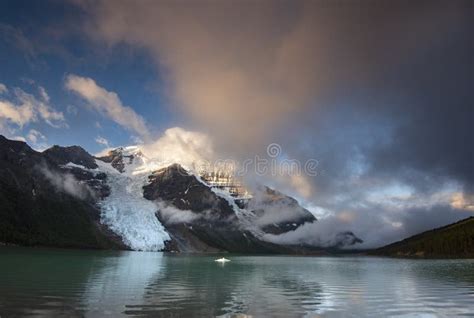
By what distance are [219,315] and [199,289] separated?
21.6m

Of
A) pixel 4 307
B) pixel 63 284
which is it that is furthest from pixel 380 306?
pixel 63 284

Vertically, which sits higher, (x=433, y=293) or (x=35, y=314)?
(x=433, y=293)

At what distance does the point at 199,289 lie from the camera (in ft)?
182

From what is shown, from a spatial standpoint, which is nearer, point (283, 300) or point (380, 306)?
point (380, 306)

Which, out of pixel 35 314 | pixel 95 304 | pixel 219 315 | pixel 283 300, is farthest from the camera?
pixel 283 300

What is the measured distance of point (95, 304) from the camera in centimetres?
3891

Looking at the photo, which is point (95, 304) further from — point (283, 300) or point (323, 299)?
point (323, 299)

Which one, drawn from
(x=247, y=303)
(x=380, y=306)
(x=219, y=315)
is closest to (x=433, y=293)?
(x=380, y=306)

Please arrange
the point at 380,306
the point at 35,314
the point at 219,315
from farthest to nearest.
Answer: the point at 380,306 < the point at 219,315 < the point at 35,314

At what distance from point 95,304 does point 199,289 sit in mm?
18564

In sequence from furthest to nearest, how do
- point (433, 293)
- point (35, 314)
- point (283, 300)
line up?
point (433, 293) → point (283, 300) → point (35, 314)

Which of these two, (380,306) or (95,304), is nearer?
(95,304)

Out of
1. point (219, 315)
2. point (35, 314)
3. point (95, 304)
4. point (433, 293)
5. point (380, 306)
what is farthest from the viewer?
point (433, 293)

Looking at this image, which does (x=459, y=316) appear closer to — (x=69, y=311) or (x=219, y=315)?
(x=219, y=315)
